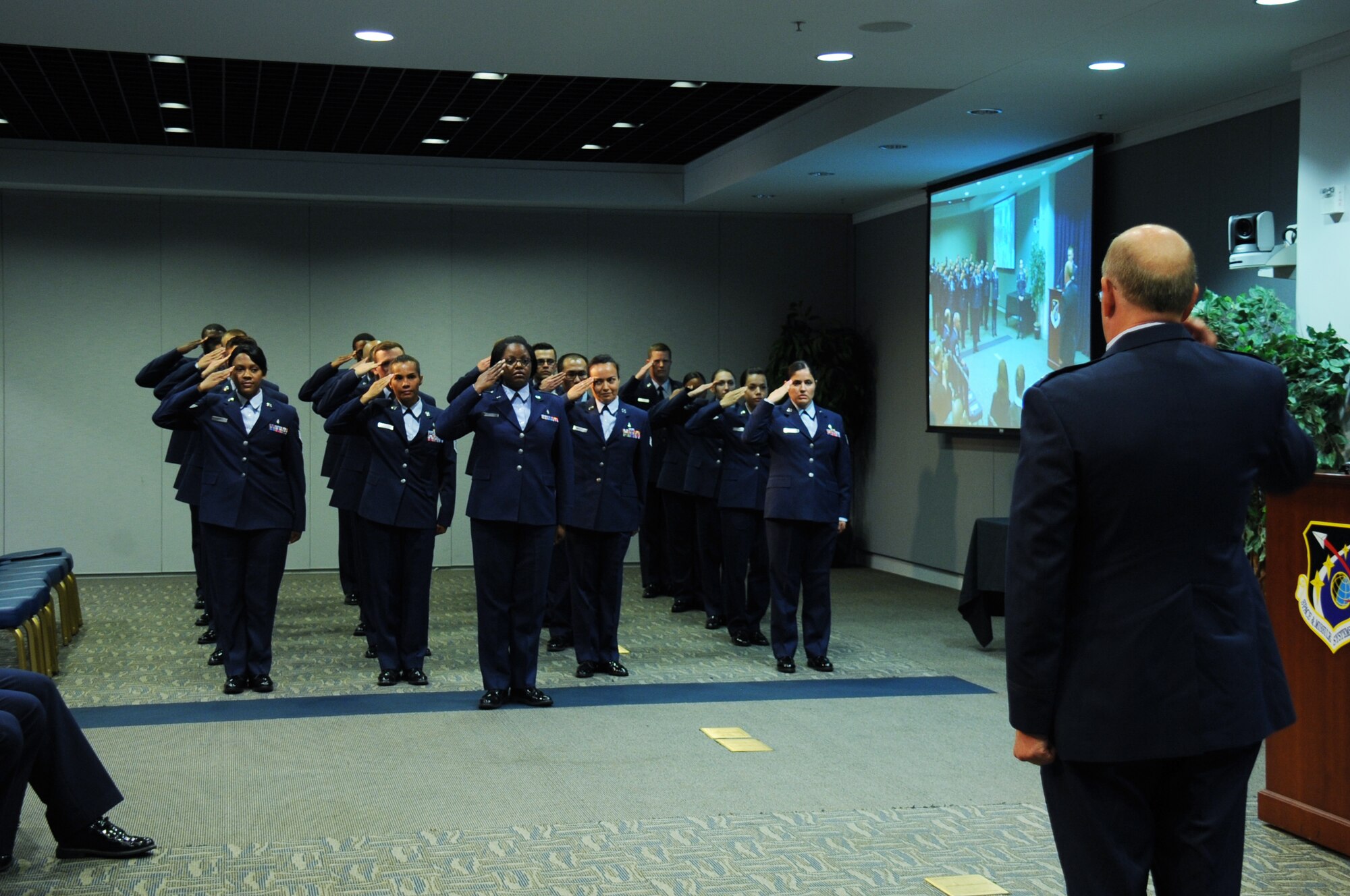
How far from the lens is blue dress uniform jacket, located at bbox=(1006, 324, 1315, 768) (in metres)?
2.16

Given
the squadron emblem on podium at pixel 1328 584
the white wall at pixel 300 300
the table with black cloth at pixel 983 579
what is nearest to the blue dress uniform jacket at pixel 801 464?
the table with black cloth at pixel 983 579

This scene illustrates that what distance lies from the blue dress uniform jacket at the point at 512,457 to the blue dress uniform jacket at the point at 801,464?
4.01 ft

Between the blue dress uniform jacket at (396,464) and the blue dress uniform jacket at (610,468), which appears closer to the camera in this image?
the blue dress uniform jacket at (396,464)

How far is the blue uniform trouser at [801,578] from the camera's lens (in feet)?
23.1

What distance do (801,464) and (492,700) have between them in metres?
2.01

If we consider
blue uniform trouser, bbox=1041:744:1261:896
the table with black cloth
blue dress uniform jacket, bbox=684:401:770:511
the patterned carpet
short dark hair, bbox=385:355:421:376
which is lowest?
the patterned carpet

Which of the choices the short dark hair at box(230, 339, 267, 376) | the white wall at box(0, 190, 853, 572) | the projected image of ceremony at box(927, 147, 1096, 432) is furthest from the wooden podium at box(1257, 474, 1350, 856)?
the white wall at box(0, 190, 853, 572)

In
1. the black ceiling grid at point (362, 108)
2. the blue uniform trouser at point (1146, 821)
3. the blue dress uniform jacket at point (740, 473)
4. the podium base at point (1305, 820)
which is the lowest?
the podium base at point (1305, 820)

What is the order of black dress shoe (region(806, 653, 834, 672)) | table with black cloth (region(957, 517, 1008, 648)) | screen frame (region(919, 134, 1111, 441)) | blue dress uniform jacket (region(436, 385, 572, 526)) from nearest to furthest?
blue dress uniform jacket (region(436, 385, 572, 526)) → black dress shoe (region(806, 653, 834, 672)) → table with black cloth (region(957, 517, 1008, 648)) → screen frame (region(919, 134, 1111, 441))

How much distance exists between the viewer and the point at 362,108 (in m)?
9.63

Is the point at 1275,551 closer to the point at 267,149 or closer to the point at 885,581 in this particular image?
the point at 885,581

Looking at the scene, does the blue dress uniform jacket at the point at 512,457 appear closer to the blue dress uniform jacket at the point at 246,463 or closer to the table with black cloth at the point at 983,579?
the blue dress uniform jacket at the point at 246,463

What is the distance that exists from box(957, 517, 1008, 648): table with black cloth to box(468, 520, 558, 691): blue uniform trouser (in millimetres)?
2834

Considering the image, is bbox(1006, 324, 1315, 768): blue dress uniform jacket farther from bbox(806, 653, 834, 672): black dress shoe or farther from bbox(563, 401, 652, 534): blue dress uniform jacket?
bbox(806, 653, 834, 672): black dress shoe
